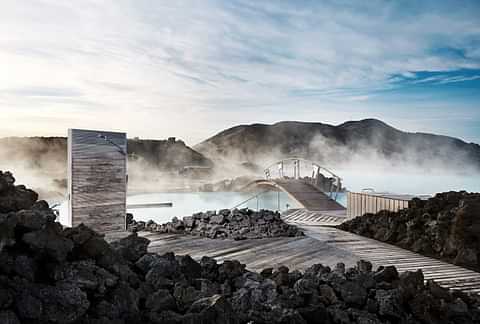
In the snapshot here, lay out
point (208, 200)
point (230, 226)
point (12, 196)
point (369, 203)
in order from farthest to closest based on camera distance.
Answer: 1. point (208, 200)
2. point (369, 203)
3. point (230, 226)
4. point (12, 196)

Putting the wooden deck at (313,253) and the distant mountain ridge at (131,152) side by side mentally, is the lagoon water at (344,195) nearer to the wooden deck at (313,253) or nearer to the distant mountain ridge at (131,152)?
the distant mountain ridge at (131,152)

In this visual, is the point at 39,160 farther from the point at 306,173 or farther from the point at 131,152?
the point at 306,173

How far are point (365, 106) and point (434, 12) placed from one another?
9.25 feet

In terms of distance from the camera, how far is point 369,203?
243 inches

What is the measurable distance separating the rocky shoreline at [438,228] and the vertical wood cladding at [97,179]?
2897 mm

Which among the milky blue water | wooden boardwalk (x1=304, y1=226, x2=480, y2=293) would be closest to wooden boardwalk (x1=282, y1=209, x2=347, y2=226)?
wooden boardwalk (x1=304, y1=226, x2=480, y2=293)

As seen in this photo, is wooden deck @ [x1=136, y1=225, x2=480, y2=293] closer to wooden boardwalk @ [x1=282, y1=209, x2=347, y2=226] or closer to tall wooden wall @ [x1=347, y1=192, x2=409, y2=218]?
tall wooden wall @ [x1=347, y1=192, x2=409, y2=218]

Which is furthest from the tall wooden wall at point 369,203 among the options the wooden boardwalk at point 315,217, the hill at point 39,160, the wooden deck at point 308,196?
the hill at point 39,160

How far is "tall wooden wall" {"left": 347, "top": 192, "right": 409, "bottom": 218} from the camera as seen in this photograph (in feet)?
18.2

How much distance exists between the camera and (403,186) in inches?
476

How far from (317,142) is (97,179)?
389 inches

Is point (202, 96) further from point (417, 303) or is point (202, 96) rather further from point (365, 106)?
point (417, 303)

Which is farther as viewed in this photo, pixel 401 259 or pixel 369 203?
pixel 369 203

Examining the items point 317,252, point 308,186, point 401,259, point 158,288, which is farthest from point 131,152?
point 158,288
